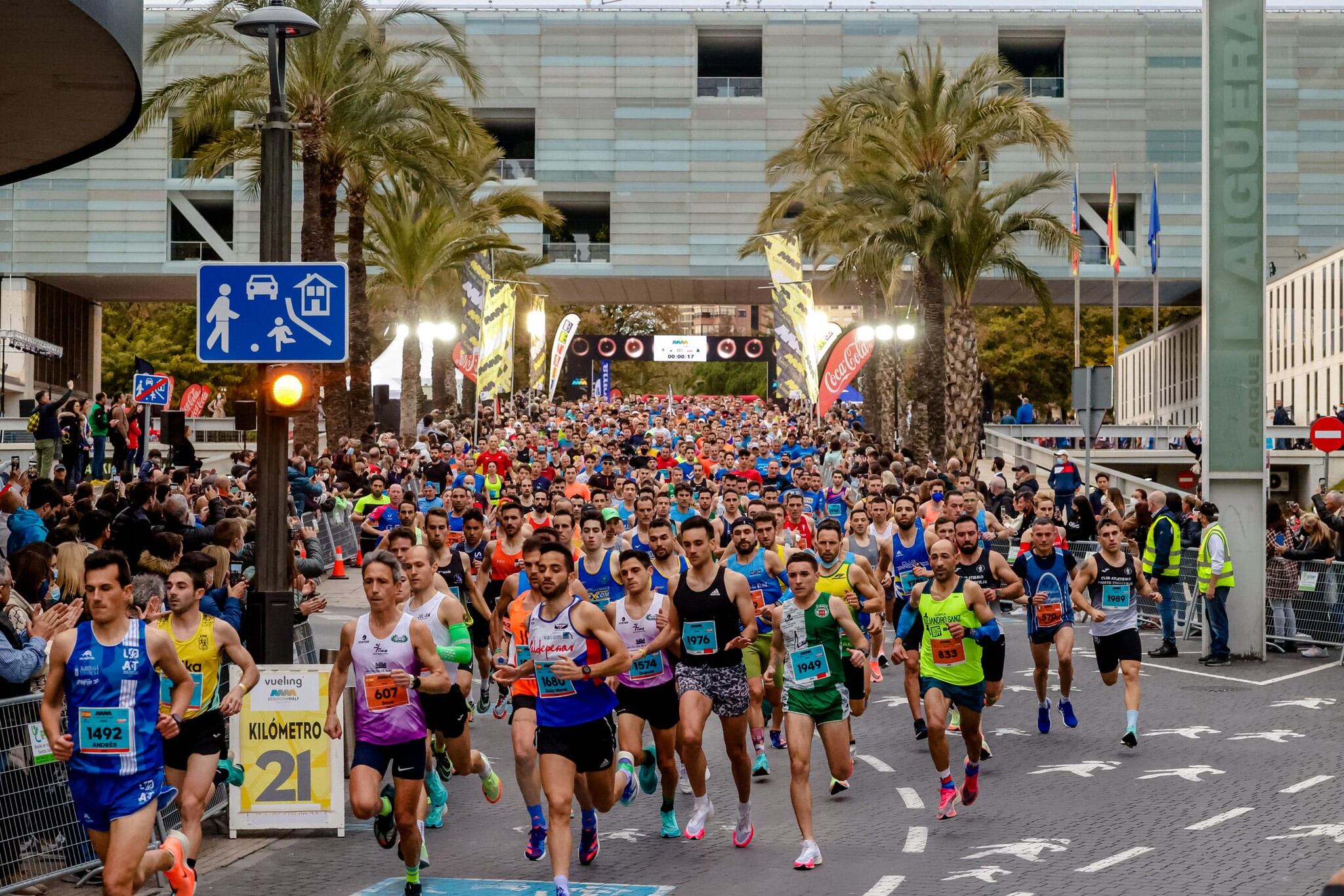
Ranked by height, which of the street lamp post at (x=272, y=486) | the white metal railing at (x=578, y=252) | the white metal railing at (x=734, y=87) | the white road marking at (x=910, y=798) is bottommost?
the white road marking at (x=910, y=798)

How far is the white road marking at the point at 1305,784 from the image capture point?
1130cm

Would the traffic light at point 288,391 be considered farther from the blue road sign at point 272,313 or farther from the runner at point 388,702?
the runner at point 388,702

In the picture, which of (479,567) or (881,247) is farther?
(881,247)

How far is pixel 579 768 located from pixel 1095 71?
193 feet

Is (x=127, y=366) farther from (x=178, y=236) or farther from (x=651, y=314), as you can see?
(x=651, y=314)

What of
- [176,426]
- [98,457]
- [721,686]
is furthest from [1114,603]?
[98,457]

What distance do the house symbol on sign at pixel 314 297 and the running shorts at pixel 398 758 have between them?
9.70ft

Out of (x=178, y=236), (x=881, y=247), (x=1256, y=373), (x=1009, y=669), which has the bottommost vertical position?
(x=1009, y=669)

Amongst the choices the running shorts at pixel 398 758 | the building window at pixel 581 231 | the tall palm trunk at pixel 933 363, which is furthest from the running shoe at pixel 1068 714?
the building window at pixel 581 231

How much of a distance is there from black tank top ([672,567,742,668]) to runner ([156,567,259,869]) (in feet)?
8.77

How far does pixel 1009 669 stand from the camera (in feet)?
58.6

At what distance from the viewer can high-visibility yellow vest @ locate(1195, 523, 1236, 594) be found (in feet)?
60.5

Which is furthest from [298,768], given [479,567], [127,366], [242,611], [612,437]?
[127,366]

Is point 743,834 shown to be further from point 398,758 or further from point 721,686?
point 398,758
